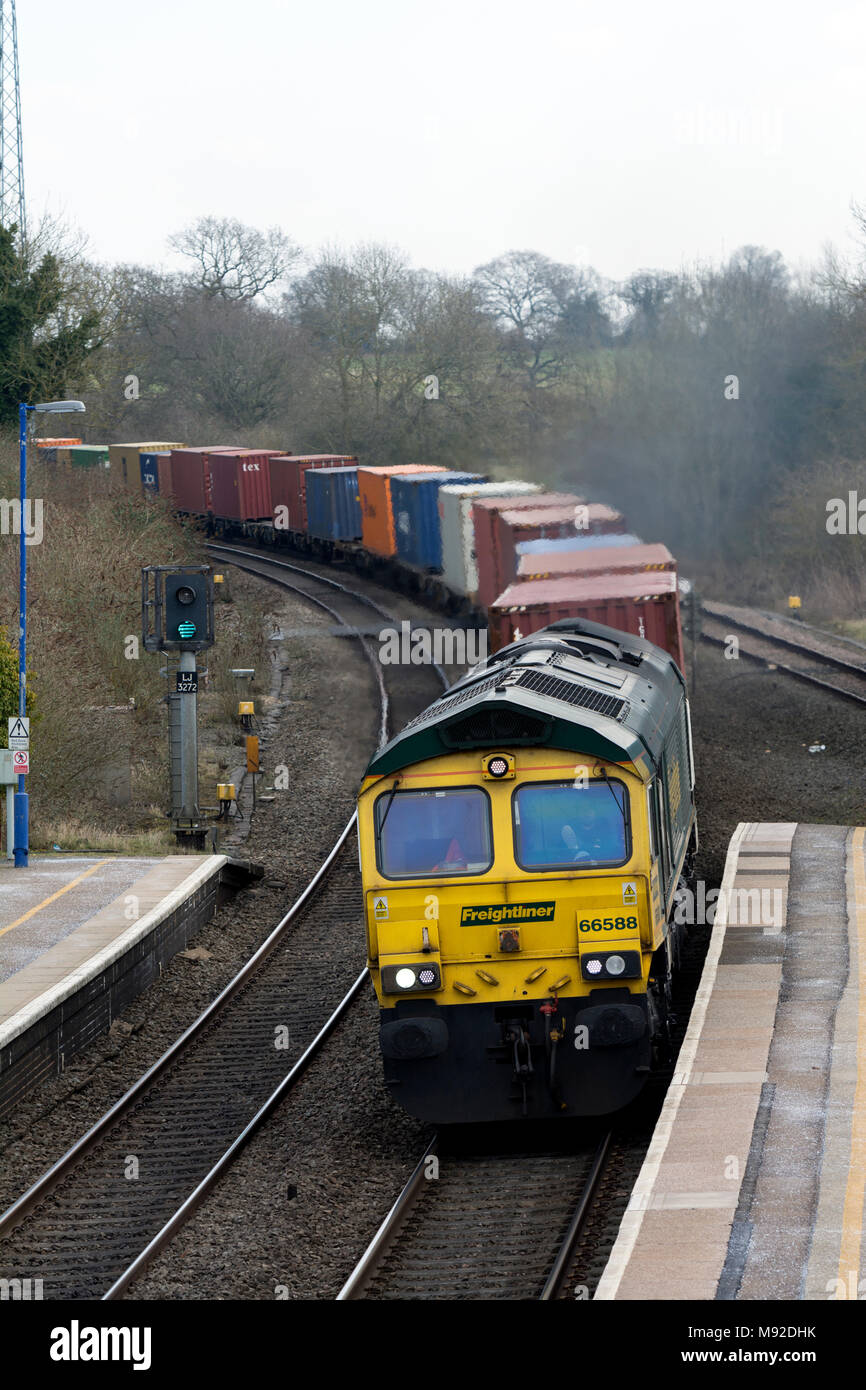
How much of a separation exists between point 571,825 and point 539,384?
6937 cm

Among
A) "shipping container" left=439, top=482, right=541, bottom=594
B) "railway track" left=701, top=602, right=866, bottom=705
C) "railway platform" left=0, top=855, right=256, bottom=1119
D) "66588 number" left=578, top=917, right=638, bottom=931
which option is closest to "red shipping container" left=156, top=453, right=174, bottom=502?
"shipping container" left=439, top=482, right=541, bottom=594

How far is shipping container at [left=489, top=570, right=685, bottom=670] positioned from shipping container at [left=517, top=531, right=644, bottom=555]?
6169 mm

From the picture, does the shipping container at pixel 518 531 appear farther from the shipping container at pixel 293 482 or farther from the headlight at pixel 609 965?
the shipping container at pixel 293 482

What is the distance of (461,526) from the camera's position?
34.1 m

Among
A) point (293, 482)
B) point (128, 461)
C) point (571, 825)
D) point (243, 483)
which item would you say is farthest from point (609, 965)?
point (128, 461)

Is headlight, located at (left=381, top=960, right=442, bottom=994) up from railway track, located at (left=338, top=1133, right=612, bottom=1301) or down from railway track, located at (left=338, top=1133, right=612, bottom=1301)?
up

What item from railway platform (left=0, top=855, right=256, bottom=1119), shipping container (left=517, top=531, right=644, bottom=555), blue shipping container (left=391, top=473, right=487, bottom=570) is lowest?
railway platform (left=0, top=855, right=256, bottom=1119)

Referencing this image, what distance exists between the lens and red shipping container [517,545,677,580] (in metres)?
22.3

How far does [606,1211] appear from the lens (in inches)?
361

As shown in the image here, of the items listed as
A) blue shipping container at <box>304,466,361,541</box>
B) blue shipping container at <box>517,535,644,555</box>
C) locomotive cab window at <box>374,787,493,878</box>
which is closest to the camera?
locomotive cab window at <box>374,787,493,878</box>

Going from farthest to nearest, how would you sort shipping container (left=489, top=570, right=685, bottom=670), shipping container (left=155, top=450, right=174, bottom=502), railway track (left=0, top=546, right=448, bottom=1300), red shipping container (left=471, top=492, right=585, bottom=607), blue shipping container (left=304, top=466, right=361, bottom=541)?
1. shipping container (left=155, top=450, right=174, bottom=502)
2. blue shipping container (left=304, top=466, right=361, bottom=541)
3. red shipping container (left=471, top=492, right=585, bottom=607)
4. shipping container (left=489, top=570, right=685, bottom=670)
5. railway track (left=0, top=546, right=448, bottom=1300)

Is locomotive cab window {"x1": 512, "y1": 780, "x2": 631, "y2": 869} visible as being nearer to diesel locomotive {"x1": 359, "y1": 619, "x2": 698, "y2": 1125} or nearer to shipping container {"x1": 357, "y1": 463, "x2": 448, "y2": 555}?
diesel locomotive {"x1": 359, "y1": 619, "x2": 698, "y2": 1125}

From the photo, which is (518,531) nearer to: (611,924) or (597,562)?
(597,562)
